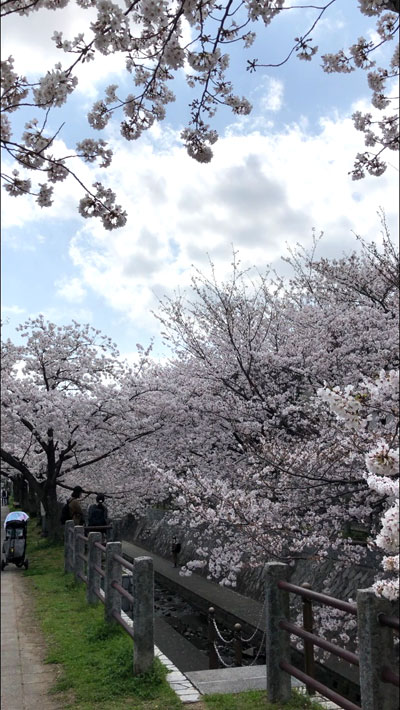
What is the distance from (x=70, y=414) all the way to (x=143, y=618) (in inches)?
492

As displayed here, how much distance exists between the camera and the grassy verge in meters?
5.46

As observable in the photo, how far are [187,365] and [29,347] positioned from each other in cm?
836

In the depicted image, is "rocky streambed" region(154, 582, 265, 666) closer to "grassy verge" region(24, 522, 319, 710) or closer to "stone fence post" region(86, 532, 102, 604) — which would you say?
"stone fence post" region(86, 532, 102, 604)

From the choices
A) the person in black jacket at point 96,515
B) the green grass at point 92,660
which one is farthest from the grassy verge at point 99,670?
the person in black jacket at point 96,515

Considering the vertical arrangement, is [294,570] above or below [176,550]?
above

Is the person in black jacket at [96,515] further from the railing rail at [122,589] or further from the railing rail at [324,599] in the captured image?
the railing rail at [324,599]

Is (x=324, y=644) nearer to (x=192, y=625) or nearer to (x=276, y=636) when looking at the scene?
(x=276, y=636)

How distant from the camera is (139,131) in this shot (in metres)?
5.98

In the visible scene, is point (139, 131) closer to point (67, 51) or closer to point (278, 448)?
point (67, 51)

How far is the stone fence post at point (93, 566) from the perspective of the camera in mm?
9688

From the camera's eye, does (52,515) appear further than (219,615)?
Yes

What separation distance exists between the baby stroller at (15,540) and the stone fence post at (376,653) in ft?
40.3

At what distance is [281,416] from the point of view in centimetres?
1066

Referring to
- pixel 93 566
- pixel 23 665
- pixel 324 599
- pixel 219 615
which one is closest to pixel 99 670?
pixel 23 665
